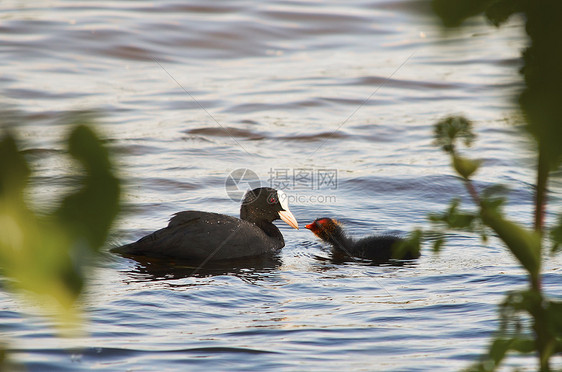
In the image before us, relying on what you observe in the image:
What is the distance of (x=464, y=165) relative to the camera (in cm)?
114

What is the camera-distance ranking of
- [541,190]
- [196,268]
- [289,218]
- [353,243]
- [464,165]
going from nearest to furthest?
[541,190]
[464,165]
[196,268]
[353,243]
[289,218]

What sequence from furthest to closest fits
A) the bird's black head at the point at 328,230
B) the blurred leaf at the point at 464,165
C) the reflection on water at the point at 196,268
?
the bird's black head at the point at 328,230 < the reflection on water at the point at 196,268 < the blurred leaf at the point at 464,165

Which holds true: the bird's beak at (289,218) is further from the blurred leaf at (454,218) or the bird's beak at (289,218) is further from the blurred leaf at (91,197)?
the blurred leaf at (91,197)

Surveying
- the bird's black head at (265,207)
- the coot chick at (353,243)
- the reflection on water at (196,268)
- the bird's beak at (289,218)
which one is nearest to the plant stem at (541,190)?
the reflection on water at (196,268)

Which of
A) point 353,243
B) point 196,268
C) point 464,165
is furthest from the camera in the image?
point 353,243

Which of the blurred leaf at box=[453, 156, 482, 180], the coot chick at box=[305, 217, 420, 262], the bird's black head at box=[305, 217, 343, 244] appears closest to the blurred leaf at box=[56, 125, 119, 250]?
the blurred leaf at box=[453, 156, 482, 180]

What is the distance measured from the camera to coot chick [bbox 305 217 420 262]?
7.00 m

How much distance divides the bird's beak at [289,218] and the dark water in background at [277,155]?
23cm

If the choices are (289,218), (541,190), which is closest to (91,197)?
(541,190)

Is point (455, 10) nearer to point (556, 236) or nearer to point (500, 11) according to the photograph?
point (500, 11)

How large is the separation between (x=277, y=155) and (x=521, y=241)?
31.0 ft

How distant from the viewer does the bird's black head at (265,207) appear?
816cm

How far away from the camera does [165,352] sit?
4.23 m

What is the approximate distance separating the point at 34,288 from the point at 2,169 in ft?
0.33
